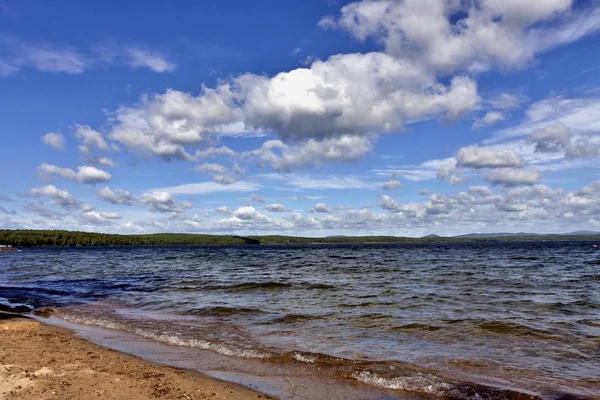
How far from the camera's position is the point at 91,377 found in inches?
312

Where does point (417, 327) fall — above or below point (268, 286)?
above

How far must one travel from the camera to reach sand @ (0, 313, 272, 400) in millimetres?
7090

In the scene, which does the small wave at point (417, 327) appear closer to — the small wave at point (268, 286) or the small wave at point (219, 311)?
the small wave at point (219, 311)

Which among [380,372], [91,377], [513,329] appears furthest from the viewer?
[513,329]

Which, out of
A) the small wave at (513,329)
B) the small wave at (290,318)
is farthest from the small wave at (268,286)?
the small wave at (513,329)

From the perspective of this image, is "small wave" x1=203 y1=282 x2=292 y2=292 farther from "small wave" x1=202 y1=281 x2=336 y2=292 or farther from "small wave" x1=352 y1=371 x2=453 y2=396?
"small wave" x1=352 y1=371 x2=453 y2=396

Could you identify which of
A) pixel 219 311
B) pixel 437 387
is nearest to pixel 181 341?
pixel 219 311

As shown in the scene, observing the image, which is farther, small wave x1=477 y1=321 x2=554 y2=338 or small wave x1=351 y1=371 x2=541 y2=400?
small wave x1=477 y1=321 x2=554 y2=338

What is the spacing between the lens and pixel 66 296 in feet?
78.2

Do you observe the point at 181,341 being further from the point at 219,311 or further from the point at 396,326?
the point at 396,326

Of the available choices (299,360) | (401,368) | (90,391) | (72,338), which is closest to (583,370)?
(401,368)

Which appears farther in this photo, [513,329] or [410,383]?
[513,329]

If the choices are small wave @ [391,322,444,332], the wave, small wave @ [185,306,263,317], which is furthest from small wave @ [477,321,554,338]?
small wave @ [185,306,263,317]

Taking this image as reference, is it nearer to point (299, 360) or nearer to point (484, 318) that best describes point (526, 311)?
point (484, 318)
